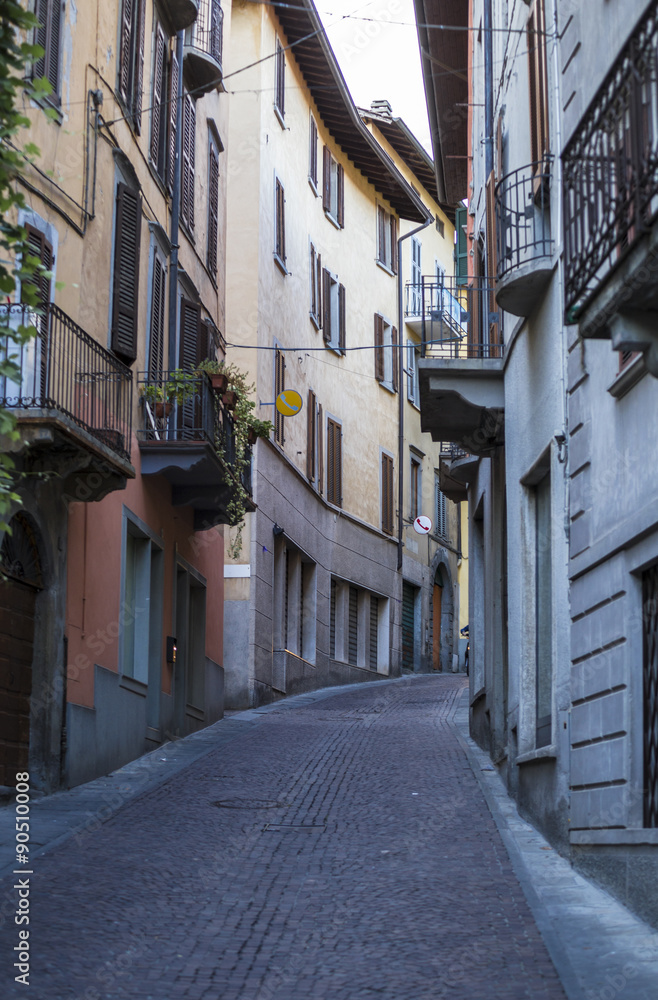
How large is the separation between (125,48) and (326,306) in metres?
14.8

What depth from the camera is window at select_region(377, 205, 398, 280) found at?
34594 mm

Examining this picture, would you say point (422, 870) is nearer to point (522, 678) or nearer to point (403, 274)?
point (522, 678)

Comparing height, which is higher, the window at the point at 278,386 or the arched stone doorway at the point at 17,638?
the window at the point at 278,386

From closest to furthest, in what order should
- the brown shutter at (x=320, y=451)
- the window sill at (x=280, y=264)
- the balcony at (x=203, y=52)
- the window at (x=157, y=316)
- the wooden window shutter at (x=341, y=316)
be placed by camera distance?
the window at (x=157, y=316), the balcony at (x=203, y=52), the window sill at (x=280, y=264), the brown shutter at (x=320, y=451), the wooden window shutter at (x=341, y=316)

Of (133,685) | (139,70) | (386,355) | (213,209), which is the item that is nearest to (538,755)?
(133,685)

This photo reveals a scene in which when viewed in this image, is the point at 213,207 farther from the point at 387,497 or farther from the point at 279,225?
the point at 387,497

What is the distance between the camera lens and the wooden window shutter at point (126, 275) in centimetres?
1475

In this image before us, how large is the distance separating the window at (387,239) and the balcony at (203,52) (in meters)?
15.1

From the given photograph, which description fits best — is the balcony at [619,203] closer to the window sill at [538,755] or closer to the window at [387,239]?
the window sill at [538,755]

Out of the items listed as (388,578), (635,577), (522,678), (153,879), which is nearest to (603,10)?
(635,577)

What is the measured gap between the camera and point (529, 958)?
6.66 meters

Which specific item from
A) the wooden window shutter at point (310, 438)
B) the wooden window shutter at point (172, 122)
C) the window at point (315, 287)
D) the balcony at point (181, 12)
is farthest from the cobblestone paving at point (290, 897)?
the window at point (315, 287)


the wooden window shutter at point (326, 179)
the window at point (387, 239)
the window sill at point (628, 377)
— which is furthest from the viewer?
the window at point (387, 239)

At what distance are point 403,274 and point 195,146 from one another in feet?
59.8
